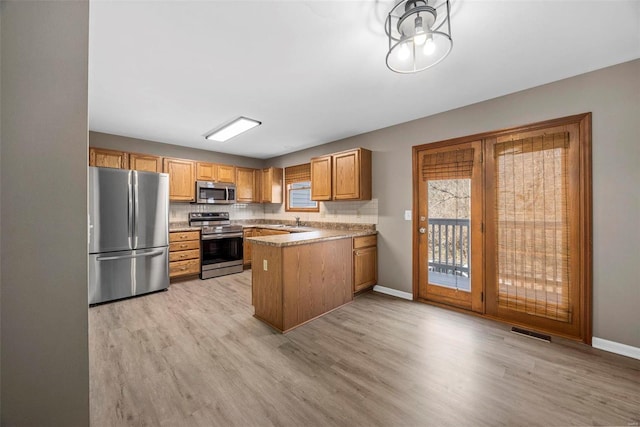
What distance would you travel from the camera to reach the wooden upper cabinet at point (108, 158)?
3.86 meters

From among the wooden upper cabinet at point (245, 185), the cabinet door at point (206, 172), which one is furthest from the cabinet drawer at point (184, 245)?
the wooden upper cabinet at point (245, 185)

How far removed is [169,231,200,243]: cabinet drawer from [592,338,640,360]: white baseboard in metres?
5.22

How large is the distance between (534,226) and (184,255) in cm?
490

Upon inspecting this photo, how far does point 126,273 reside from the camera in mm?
3555

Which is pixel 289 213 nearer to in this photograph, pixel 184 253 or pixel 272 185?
pixel 272 185

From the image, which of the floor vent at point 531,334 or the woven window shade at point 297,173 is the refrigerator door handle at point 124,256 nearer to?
the woven window shade at point 297,173

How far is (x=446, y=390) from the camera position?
1.77 metres

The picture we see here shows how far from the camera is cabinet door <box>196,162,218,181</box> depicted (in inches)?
193

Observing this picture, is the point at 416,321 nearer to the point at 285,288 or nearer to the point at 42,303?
the point at 285,288

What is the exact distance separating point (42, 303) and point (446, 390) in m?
2.23

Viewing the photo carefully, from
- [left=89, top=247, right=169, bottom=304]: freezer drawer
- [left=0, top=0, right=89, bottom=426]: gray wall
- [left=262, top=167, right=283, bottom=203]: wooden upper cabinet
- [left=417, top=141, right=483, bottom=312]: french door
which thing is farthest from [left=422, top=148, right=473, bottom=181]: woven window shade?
[left=89, top=247, right=169, bottom=304]: freezer drawer

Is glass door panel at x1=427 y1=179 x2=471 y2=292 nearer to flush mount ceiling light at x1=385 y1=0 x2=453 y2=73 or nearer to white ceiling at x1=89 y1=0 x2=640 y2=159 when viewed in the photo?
white ceiling at x1=89 y1=0 x2=640 y2=159

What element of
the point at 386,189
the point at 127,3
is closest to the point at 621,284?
the point at 386,189

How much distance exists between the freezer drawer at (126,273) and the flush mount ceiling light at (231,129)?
1.97m
